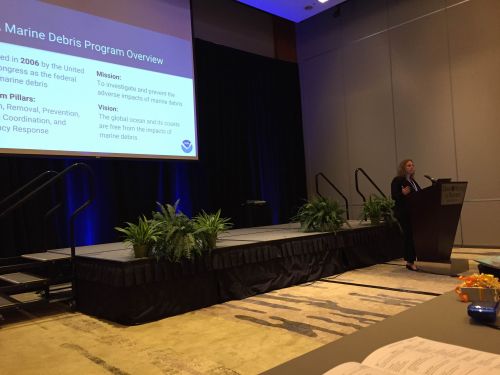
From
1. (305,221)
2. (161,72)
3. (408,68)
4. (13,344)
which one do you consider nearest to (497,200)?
(408,68)

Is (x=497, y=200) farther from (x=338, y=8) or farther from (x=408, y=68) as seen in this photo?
(x=338, y=8)

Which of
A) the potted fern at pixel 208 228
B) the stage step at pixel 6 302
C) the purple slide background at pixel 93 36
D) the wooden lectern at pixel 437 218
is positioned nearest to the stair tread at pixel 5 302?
the stage step at pixel 6 302

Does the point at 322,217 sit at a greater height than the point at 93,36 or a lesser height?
lesser

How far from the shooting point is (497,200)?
553 centimetres

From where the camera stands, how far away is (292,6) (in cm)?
672

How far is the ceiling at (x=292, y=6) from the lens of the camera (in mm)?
6504

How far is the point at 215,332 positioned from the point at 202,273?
2.48 feet

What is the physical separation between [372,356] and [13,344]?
2.73 meters

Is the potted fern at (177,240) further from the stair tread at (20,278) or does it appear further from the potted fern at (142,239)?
the stair tread at (20,278)

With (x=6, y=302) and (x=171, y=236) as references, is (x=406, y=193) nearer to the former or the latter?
(x=171, y=236)

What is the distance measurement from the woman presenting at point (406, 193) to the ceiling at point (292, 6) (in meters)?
3.66

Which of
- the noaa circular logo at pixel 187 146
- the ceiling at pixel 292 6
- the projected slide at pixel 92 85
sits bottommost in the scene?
the noaa circular logo at pixel 187 146

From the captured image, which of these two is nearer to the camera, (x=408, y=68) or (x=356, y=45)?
(x=408, y=68)

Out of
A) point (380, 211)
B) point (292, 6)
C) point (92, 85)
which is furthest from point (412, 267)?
point (292, 6)
